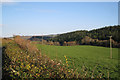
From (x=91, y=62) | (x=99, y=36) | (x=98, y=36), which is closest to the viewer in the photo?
(x=91, y=62)

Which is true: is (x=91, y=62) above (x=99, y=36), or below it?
below

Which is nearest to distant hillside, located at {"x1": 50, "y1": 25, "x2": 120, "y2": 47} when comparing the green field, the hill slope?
the hill slope

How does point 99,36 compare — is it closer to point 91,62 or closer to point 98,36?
point 98,36

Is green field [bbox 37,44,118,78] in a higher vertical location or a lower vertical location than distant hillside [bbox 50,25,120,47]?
lower

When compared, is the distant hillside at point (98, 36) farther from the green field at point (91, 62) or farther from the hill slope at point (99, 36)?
the green field at point (91, 62)

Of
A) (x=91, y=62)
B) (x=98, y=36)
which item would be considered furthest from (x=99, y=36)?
(x=91, y=62)

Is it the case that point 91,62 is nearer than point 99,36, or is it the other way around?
point 91,62

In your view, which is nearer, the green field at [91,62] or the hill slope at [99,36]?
the green field at [91,62]

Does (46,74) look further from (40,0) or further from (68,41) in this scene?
(68,41)

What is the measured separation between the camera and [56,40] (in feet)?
34.2

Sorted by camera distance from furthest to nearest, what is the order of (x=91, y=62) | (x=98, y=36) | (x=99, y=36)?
(x=98, y=36) → (x=99, y=36) → (x=91, y=62)

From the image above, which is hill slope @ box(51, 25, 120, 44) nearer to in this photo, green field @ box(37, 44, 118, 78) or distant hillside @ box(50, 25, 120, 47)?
distant hillside @ box(50, 25, 120, 47)

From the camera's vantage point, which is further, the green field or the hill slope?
the hill slope

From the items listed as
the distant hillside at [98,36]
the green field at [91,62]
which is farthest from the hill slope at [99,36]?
the green field at [91,62]
